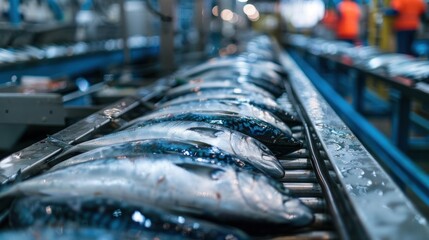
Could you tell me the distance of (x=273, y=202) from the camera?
106 cm

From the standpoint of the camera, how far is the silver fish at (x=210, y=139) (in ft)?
4.53

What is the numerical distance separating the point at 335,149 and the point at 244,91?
938 millimetres

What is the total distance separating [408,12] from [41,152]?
754 cm

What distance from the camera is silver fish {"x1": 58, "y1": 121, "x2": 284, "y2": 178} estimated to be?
4.53ft

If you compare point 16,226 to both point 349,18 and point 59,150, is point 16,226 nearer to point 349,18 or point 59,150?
point 59,150

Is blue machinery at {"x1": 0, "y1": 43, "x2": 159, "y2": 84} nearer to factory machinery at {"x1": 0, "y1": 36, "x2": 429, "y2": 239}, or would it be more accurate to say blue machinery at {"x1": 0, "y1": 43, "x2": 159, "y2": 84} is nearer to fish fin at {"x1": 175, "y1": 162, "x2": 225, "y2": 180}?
factory machinery at {"x1": 0, "y1": 36, "x2": 429, "y2": 239}

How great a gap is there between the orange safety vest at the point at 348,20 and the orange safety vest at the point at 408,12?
→ 3.00m

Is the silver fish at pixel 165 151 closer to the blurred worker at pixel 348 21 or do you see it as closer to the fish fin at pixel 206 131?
the fish fin at pixel 206 131

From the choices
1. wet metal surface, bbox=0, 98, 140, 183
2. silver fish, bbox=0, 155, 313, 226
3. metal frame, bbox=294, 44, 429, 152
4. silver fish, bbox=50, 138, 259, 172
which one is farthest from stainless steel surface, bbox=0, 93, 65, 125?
metal frame, bbox=294, 44, 429, 152

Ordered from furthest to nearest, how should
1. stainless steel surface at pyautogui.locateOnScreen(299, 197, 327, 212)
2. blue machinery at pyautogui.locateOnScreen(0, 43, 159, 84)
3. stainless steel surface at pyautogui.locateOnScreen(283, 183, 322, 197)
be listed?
blue machinery at pyautogui.locateOnScreen(0, 43, 159, 84)
stainless steel surface at pyautogui.locateOnScreen(283, 183, 322, 197)
stainless steel surface at pyautogui.locateOnScreen(299, 197, 327, 212)

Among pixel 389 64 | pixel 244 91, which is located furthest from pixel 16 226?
pixel 389 64

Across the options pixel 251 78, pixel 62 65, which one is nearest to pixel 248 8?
pixel 62 65

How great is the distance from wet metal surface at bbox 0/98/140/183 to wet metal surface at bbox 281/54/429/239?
3.23 ft

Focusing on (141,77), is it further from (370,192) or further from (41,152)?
(370,192)
